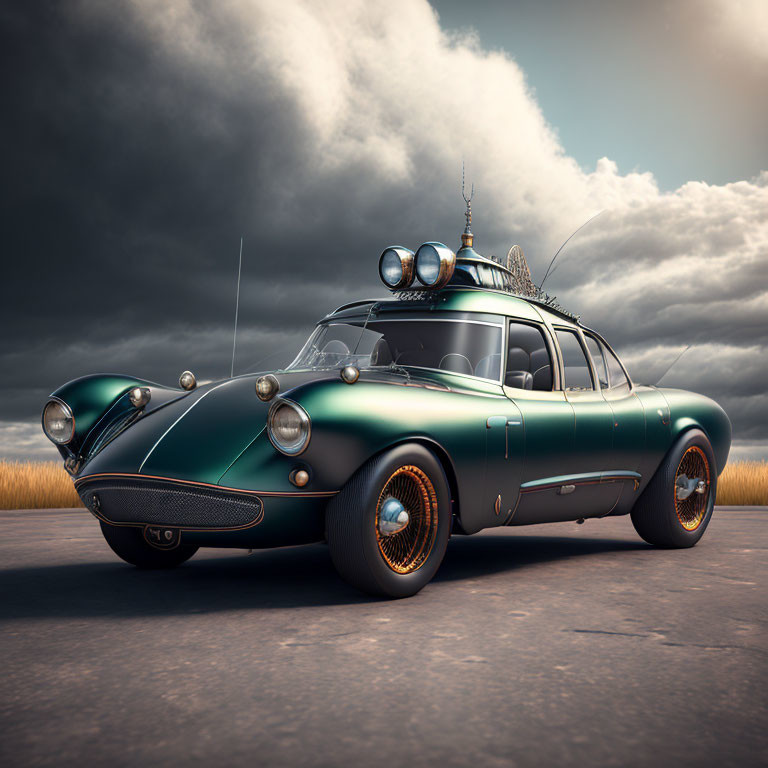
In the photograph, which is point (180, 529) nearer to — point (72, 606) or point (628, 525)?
point (72, 606)

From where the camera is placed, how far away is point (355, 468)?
452 centimetres

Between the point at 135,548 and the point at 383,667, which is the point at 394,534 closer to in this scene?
the point at 383,667

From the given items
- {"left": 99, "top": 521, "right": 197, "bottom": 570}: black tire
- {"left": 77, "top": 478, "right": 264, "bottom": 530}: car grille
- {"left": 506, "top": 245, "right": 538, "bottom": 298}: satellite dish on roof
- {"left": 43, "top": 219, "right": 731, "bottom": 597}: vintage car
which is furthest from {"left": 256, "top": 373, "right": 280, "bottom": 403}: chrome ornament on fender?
{"left": 506, "top": 245, "right": 538, "bottom": 298}: satellite dish on roof

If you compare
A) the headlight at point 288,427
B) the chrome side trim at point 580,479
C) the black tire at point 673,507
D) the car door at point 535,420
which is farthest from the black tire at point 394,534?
the black tire at point 673,507

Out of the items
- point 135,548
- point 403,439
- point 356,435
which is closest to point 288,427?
point 356,435

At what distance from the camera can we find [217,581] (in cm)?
546

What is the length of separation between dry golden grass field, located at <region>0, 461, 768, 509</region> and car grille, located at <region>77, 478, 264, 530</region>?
7437 mm

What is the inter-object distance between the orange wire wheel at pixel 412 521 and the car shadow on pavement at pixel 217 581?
10.4 inches

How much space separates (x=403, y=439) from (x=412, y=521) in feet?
1.57

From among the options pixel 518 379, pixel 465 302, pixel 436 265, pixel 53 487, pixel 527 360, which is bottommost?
pixel 53 487

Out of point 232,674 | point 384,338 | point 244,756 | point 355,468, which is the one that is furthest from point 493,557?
point 244,756

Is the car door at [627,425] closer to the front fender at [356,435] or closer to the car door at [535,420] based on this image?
the car door at [535,420]

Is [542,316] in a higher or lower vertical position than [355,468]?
higher

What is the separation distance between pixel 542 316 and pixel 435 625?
9.87 feet
